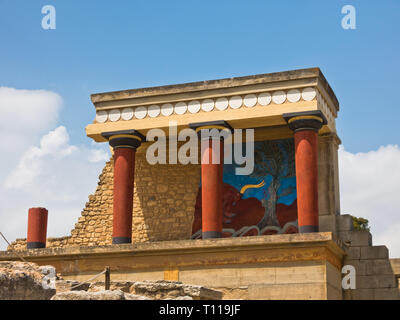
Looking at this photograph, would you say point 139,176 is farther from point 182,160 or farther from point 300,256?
point 300,256

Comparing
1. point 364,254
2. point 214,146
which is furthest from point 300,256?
point 214,146

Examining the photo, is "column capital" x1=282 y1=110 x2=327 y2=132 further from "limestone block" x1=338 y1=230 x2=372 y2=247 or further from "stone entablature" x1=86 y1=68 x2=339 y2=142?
"limestone block" x1=338 y1=230 x2=372 y2=247

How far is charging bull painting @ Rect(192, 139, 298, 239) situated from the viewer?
1858cm

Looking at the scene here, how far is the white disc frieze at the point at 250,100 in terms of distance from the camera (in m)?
17.2

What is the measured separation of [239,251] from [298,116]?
12.4 ft

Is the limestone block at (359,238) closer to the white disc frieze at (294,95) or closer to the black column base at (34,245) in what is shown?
the white disc frieze at (294,95)

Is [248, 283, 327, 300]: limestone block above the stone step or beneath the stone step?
beneath

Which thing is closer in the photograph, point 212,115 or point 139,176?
point 212,115

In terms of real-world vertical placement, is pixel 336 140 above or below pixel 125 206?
above

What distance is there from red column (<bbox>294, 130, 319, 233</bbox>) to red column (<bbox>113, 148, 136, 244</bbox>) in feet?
14.6

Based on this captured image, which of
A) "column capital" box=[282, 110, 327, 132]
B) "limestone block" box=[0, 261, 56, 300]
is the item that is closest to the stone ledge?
"column capital" box=[282, 110, 327, 132]

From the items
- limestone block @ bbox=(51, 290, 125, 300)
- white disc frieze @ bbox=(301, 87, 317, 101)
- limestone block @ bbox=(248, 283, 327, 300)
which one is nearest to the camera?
limestone block @ bbox=(51, 290, 125, 300)

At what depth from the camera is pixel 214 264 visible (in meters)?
15.1
